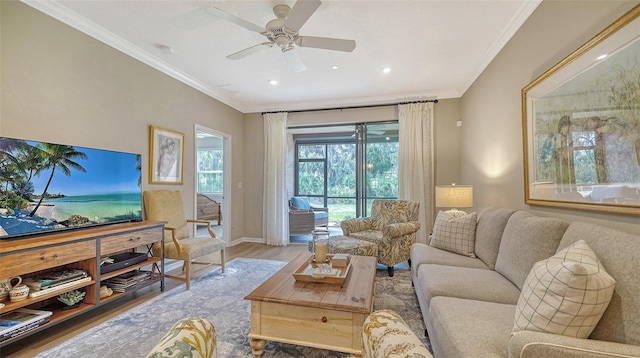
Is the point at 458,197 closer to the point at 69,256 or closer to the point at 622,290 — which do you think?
the point at 622,290

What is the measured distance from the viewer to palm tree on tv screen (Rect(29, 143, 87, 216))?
6.95 feet

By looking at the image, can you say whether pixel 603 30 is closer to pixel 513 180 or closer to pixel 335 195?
pixel 513 180

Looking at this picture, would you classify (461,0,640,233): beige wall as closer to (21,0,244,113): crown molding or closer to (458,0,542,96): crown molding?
(458,0,542,96): crown molding

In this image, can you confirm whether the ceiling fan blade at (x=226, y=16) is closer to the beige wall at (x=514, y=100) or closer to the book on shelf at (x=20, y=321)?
the beige wall at (x=514, y=100)

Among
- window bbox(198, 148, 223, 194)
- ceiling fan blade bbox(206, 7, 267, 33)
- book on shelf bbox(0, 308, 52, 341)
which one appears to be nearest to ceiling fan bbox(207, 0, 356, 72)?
ceiling fan blade bbox(206, 7, 267, 33)

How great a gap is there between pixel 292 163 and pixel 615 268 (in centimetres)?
620

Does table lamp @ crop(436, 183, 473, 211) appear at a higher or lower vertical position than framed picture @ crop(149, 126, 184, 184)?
lower

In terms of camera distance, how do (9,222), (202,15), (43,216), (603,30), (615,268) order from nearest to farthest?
(615,268) < (603,30) < (9,222) < (43,216) < (202,15)

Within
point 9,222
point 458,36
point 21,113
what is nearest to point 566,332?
point 458,36

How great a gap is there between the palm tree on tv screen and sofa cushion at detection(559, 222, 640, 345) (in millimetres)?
3503

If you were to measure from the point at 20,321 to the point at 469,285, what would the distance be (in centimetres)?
305

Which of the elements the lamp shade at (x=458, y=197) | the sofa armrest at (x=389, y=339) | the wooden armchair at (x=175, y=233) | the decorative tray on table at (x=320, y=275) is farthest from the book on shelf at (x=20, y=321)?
the lamp shade at (x=458, y=197)

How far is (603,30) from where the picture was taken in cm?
147

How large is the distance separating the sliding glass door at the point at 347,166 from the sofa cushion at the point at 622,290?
3706mm
